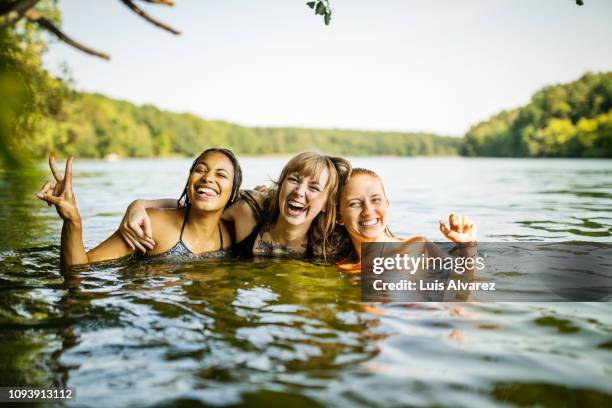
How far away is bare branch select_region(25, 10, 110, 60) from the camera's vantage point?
6.31 ft

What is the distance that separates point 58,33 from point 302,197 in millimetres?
3772

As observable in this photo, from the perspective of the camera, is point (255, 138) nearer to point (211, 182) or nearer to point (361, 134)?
point (361, 134)

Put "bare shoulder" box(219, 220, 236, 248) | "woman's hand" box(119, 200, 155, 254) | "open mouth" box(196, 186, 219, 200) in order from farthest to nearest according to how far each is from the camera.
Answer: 1. "bare shoulder" box(219, 220, 236, 248)
2. "open mouth" box(196, 186, 219, 200)
3. "woman's hand" box(119, 200, 155, 254)

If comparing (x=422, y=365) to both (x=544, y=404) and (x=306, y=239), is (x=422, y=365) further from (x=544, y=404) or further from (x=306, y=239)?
(x=306, y=239)

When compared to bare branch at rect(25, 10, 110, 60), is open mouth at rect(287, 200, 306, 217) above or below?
below

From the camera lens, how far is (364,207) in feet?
17.7

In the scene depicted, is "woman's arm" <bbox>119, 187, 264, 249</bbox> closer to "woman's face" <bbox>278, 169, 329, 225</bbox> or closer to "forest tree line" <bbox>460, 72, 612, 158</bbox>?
"woman's face" <bbox>278, 169, 329, 225</bbox>

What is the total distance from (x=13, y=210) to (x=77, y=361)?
1048 centimetres

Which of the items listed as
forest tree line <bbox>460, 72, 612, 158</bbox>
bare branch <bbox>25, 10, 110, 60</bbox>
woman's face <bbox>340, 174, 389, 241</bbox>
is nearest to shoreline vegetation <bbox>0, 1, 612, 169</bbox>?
forest tree line <bbox>460, 72, 612, 158</bbox>

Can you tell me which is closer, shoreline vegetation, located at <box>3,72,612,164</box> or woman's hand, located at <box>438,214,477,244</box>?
woman's hand, located at <box>438,214,477,244</box>

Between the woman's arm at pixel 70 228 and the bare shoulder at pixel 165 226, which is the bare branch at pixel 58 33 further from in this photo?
the bare shoulder at pixel 165 226

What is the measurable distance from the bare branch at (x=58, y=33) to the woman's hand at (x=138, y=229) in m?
3.41

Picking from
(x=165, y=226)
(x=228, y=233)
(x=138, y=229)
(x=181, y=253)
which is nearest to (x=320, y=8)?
(x=138, y=229)

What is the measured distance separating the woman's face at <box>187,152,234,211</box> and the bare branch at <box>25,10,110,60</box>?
11.3 feet
